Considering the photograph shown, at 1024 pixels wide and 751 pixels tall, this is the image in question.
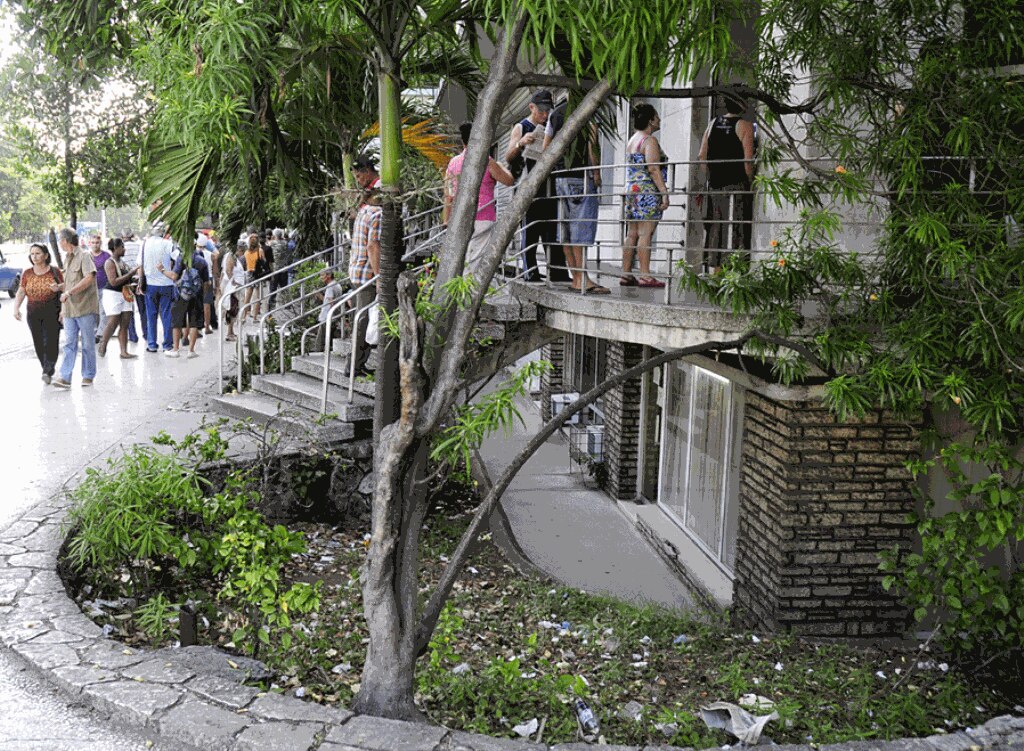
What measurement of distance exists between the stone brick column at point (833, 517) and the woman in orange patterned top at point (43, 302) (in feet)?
Result: 29.3

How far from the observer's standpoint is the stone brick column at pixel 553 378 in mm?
16797

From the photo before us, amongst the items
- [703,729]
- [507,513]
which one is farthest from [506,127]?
[703,729]

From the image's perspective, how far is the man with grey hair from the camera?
12203 mm

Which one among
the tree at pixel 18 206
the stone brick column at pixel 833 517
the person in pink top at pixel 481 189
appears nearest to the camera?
the stone brick column at pixel 833 517

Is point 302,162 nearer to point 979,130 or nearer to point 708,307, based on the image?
point 708,307

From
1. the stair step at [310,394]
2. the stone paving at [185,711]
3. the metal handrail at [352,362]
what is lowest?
the stone paving at [185,711]

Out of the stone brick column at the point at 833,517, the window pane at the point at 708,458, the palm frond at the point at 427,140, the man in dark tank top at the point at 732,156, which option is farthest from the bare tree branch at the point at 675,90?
the palm frond at the point at 427,140

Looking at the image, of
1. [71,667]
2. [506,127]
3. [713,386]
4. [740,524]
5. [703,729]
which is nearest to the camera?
[71,667]

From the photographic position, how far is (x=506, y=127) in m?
20.6

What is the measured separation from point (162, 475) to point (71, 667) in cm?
166

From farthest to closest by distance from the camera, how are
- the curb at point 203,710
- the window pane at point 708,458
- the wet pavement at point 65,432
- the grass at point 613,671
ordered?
the window pane at point 708,458 → the grass at point 613,671 → the wet pavement at point 65,432 → the curb at point 203,710

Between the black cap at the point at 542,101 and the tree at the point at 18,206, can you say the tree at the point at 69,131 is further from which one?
the tree at the point at 18,206

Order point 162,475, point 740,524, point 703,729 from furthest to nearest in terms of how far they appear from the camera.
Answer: point 740,524 → point 162,475 → point 703,729

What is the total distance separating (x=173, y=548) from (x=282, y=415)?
251cm
